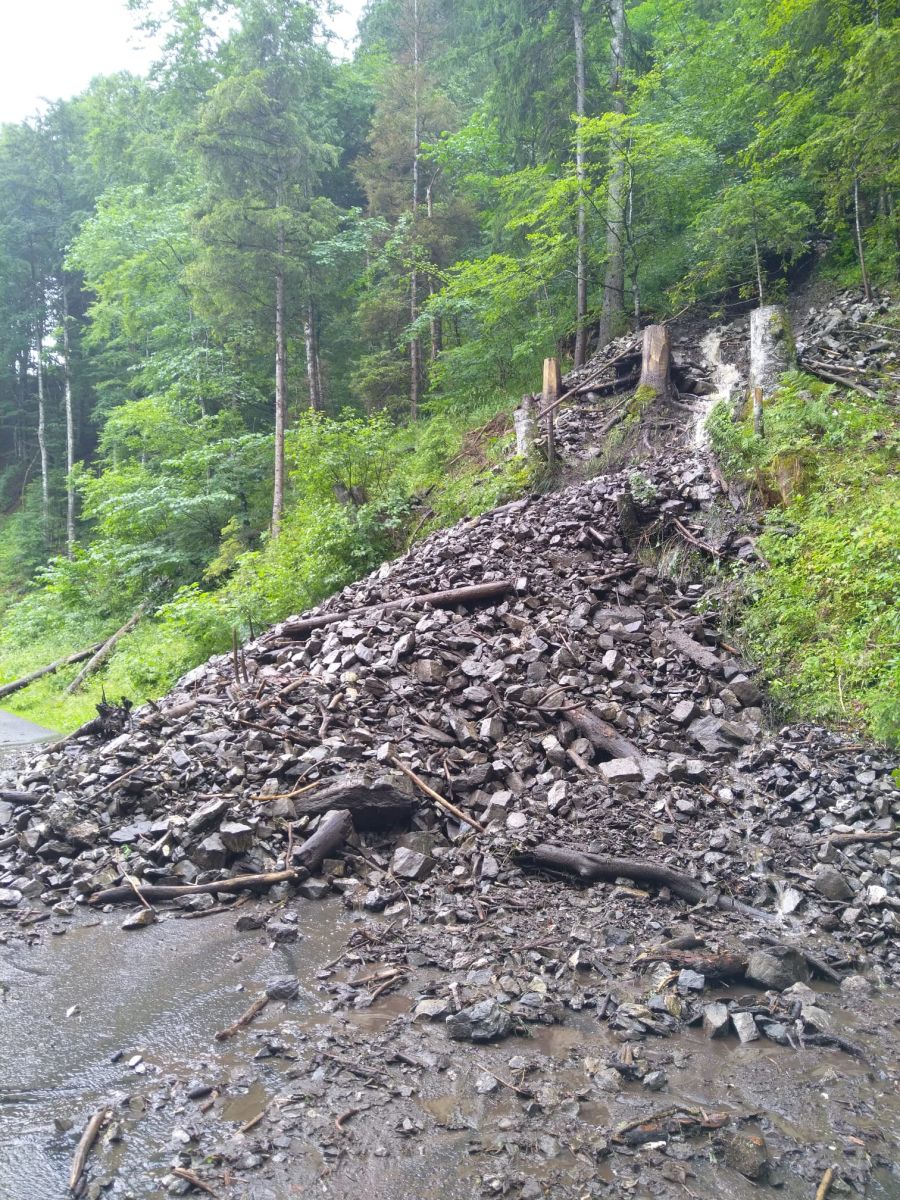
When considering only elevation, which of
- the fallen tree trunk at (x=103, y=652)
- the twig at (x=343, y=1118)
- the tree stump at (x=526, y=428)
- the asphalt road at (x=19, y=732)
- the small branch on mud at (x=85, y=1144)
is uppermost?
the tree stump at (x=526, y=428)

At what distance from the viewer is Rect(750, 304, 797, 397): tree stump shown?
1076 centimetres

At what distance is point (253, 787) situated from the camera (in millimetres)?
5414

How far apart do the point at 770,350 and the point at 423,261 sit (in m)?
11.8

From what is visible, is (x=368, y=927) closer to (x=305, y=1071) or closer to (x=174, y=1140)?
(x=305, y=1071)

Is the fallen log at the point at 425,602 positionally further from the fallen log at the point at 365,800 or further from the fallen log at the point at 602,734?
the fallen log at the point at 365,800

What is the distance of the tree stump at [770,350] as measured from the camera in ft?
35.3

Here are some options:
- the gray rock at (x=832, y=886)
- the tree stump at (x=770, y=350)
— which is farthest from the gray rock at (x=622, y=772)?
the tree stump at (x=770, y=350)

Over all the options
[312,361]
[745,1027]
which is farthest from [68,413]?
[745,1027]

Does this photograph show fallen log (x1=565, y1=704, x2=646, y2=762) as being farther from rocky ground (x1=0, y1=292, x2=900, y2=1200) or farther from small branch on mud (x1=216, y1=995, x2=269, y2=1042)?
small branch on mud (x1=216, y1=995, x2=269, y2=1042)

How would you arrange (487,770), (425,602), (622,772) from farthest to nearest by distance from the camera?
(425,602) → (487,770) → (622,772)

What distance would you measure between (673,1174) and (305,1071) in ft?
5.12

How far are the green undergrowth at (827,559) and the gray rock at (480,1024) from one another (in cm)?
398

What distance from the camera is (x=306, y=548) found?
12453 mm

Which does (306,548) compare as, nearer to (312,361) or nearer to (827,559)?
(827,559)
